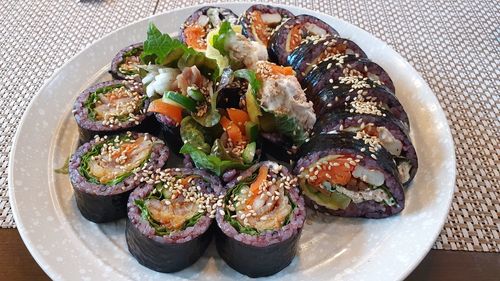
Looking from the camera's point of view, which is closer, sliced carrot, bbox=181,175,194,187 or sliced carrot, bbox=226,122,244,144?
→ sliced carrot, bbox=181,175,194,187

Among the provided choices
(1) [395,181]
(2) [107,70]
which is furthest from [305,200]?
(2) [107,70]

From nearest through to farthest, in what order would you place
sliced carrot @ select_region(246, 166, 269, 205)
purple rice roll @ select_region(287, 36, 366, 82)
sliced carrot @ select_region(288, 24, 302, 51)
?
sliced carrot @ select_region(246, 166, 269, 205), purple rice roll @ select_region(287, 36, 366, 82), sliced carrot @ select_region(288, 24, 302, 51)

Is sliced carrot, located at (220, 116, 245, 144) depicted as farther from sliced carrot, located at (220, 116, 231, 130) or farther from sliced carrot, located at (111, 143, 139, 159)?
sliced carrot, located at (111, 143, 139, 159)

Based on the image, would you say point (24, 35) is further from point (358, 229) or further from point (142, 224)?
point (358, 229)

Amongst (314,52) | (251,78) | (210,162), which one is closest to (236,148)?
(210,162)

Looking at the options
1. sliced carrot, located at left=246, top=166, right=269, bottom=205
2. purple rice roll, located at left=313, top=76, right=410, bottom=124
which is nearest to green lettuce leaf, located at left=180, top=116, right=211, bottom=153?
sliced carrot, located at left=246, top=166, right=269, bottom=205

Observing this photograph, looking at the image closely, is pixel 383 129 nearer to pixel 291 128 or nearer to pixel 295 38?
pixel 291 128
